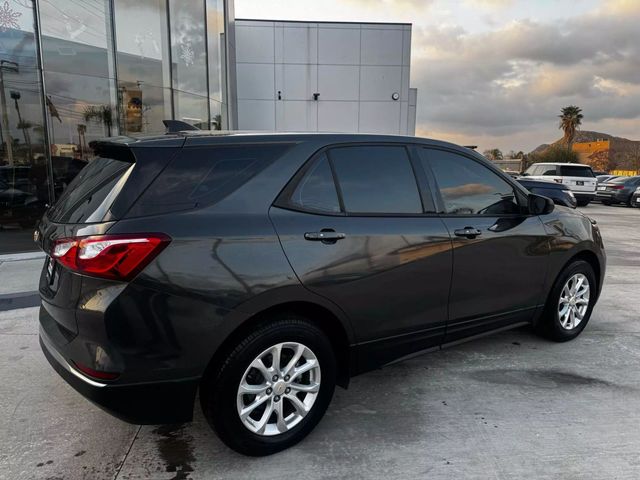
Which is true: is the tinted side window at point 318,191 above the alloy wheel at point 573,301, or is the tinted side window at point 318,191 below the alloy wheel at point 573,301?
above

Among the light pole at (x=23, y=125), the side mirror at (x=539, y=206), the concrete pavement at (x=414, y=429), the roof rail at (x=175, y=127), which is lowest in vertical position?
the concrete pavement at (x=414, y=429)

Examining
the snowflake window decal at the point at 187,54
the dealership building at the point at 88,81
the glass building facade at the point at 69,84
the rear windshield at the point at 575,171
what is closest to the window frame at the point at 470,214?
the dealership building at the point at 88,81

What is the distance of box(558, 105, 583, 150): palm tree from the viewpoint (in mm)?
61750

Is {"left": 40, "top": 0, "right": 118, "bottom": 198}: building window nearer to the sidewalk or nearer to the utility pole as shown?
the utility pole

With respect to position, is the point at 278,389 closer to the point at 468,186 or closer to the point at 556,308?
the point at 468,186

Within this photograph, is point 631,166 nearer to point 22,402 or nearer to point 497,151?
point 497,151

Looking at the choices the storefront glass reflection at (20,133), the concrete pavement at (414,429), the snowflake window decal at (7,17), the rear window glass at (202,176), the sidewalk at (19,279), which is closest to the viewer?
the rear window glass at (202,176)

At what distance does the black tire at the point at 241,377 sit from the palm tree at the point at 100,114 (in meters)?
8.91

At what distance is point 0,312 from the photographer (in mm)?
5168

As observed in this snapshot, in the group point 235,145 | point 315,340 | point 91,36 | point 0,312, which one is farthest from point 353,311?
point 91,36

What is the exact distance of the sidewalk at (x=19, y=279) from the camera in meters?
5.58

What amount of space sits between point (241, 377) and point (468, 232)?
6.04 ft

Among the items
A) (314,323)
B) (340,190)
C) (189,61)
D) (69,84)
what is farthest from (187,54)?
(314,323)

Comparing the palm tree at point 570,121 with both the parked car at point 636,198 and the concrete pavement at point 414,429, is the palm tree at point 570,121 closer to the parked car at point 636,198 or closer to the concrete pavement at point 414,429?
the parked car at point 636,198
